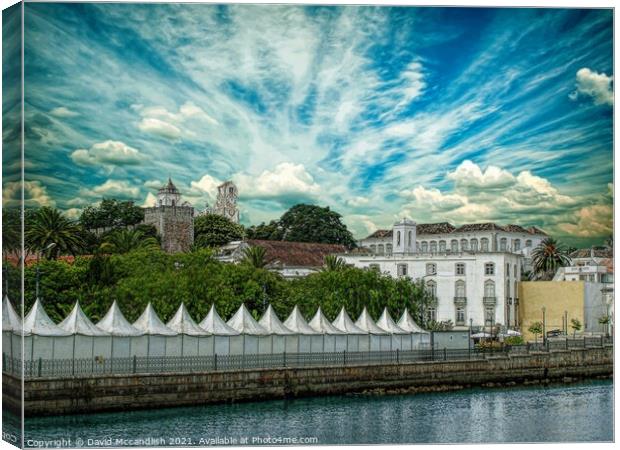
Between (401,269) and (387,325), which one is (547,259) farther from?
(387,325)

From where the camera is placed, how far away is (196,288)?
3750 cm

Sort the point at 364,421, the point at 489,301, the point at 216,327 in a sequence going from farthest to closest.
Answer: the point at 489,301, the point at 216,327, the point at 364,421

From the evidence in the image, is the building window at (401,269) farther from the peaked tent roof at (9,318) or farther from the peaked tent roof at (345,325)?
the peaked tent roof at (9,318)

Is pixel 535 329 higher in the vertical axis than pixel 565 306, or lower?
lower

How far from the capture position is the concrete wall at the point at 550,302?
49.4 metres

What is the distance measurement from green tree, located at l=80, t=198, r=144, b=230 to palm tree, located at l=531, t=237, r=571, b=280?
668 inches

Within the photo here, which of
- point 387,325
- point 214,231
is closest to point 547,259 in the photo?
point 387,325

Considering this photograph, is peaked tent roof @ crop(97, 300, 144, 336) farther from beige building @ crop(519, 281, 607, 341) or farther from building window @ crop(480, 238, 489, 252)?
beige building @ crop(519, 281, 607, 341)

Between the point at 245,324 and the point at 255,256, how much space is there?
16126mm

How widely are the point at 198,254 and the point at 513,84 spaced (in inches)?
719

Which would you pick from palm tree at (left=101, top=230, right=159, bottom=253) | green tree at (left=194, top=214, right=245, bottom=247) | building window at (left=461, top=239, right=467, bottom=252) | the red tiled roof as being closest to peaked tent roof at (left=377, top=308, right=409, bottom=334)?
palm tree at (left=101, top=230, right=159, bottom=253)

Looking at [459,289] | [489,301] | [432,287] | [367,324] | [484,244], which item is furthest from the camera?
[459,289]

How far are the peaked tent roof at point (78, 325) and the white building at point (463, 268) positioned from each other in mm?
20765

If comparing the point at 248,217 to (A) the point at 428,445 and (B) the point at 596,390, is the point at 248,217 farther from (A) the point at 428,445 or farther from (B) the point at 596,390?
(A) the point at 428,445
